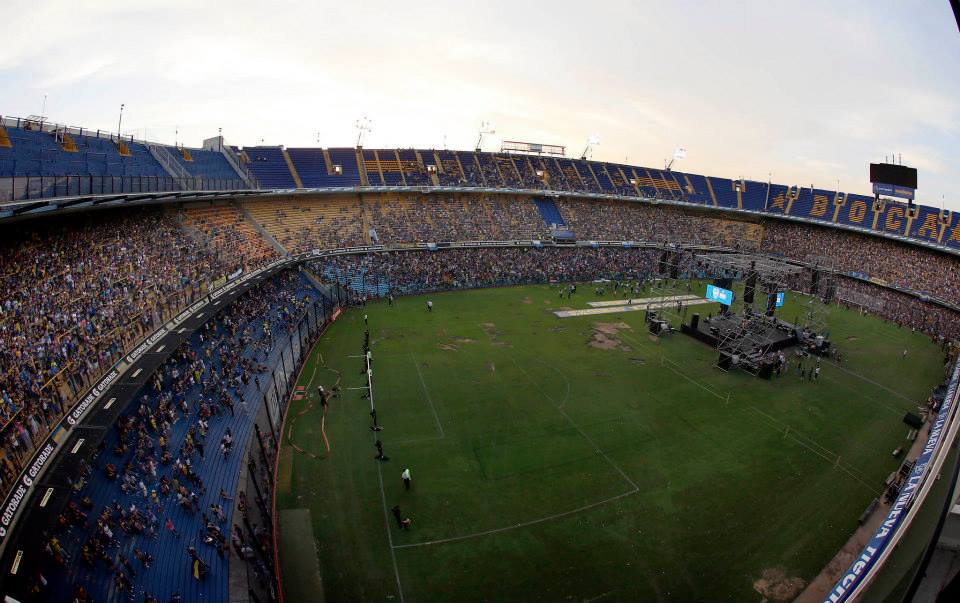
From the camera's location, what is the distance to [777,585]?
1525 cm

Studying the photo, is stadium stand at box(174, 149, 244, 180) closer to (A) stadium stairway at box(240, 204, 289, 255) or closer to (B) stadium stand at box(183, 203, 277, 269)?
(B) stadium stand at box(183, 203, 277, 269)

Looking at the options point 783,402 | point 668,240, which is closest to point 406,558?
point 783,402

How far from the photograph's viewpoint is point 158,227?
31750mm

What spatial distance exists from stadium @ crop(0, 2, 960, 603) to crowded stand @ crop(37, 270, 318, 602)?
9 cm

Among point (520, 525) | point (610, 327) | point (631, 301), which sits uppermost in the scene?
point (631, 301)

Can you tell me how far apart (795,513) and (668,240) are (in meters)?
47.5

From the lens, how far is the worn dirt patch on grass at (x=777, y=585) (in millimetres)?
14883

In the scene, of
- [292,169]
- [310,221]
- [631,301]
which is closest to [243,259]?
[310,221]

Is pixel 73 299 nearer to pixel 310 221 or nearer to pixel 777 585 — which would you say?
pixel 777 585

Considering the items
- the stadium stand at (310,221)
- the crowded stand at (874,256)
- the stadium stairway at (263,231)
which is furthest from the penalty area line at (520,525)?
the crowded stand at (874,256)

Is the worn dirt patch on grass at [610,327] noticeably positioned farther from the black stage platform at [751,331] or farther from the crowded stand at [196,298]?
the crowded stand at [196,298]

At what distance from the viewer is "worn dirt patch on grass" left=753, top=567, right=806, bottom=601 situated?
1488cm

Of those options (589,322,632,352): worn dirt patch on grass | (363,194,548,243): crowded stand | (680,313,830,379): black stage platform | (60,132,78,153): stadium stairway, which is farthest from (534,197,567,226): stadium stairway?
(60,132,78,153): stadium stairway

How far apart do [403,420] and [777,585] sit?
15.2 metres
